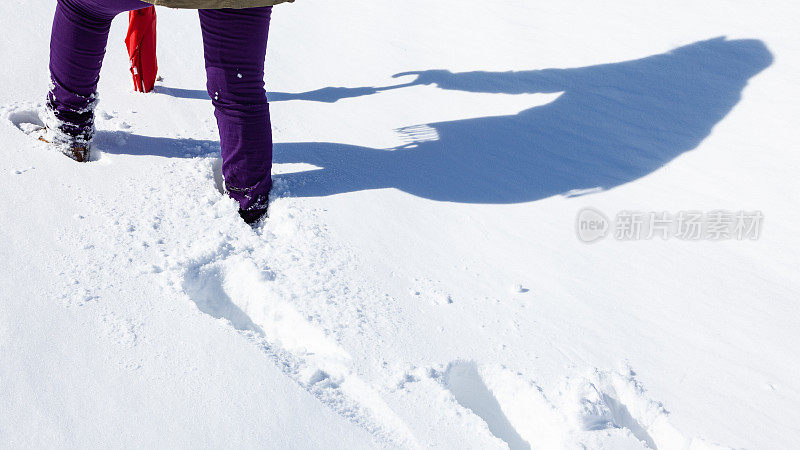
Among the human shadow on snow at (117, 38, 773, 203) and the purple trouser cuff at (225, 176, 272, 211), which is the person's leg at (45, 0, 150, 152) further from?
the human shadow on snow at (117, 38, 773, 203)

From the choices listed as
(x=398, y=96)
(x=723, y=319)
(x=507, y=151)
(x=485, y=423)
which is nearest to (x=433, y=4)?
(x=398, y=96)

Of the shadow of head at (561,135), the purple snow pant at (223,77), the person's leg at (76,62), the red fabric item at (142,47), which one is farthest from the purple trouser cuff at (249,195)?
the red fabric item at (142,47)

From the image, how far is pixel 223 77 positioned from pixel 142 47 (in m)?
0.86

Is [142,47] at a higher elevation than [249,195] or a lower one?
higher

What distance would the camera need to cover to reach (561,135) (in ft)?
9.40

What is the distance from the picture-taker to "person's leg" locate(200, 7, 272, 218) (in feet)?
6.39

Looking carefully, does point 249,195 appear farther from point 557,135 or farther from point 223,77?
point 557,135

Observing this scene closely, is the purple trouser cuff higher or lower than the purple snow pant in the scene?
lower

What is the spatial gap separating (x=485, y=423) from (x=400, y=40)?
2.30 metres

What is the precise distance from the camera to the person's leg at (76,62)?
208 cm

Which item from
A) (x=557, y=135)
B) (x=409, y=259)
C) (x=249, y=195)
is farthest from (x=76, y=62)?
(x=557, y=135)

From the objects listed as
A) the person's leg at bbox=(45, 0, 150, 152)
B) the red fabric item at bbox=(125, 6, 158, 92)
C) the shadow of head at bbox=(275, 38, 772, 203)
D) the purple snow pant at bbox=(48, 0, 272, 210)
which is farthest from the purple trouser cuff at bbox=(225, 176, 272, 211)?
the red fabric item at bbox=(125, 6, 158, 92)

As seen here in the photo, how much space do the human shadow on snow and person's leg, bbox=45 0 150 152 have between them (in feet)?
2.07

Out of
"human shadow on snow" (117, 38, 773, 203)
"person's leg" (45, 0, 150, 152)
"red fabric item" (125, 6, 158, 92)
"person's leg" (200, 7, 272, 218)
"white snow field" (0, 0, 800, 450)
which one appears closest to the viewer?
"white snow field" (0, 0, 800, 450)
